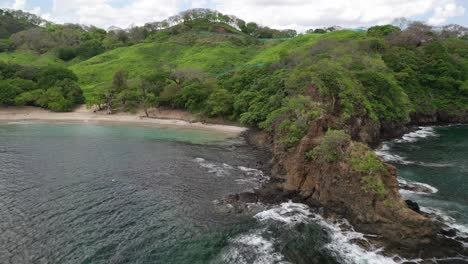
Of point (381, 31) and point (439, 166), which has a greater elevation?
point (381, 31)

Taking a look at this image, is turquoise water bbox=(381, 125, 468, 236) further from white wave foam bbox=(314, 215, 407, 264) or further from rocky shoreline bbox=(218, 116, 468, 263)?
white wave foam bbox=(314, 215, 407, 264)

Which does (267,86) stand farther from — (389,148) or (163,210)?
(163,210)

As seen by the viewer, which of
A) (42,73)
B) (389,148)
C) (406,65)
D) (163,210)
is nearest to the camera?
(163,210)

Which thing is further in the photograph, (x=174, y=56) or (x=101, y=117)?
(x=174, y=56)

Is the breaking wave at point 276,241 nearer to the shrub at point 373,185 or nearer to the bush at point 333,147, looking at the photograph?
the shrub at point 373,185

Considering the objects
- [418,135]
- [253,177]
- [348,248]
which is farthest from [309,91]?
[348,248]

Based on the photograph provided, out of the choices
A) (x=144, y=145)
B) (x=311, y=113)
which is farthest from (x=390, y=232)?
(x=144, y=145)

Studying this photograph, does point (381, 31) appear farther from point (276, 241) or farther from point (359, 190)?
point (276, 241)

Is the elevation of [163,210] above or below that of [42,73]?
below
